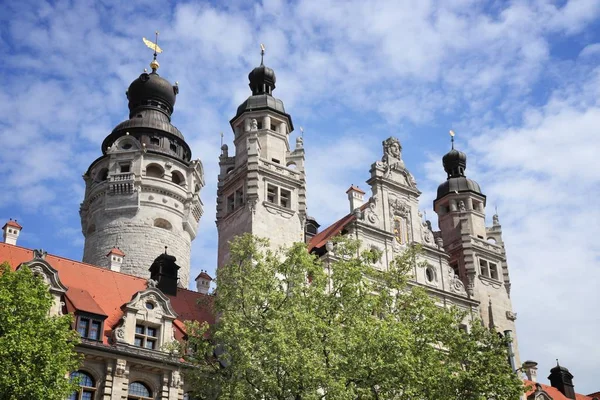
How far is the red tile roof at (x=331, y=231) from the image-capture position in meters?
48.4

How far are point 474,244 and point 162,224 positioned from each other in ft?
73.5

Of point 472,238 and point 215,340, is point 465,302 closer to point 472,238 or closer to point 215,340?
point 472,238

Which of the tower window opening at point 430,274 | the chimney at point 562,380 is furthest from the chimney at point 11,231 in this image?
the chimney at point 562,380

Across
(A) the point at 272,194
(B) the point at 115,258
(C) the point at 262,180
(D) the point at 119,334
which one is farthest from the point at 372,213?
(D) the point at 119,334

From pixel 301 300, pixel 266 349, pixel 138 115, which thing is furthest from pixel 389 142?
pixel 266 349

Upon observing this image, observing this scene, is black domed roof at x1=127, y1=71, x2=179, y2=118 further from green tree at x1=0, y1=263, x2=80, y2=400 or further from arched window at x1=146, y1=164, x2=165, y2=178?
green tree at x1=0, y1=263, x2=80, y2=400

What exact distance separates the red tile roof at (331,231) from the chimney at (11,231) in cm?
1745

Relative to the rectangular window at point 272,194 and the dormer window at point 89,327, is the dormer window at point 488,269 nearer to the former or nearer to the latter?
the rectangular window at point 272,194

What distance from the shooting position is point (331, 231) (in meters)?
50.9

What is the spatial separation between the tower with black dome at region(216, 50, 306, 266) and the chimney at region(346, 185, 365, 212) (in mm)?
4484

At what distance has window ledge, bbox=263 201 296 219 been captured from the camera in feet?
151

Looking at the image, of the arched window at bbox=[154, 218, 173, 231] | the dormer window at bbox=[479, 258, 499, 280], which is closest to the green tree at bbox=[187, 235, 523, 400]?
the arched window at bbox=[154, 218, 173, 231]

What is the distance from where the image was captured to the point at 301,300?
3262cm

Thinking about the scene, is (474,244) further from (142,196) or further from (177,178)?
(142,196)
